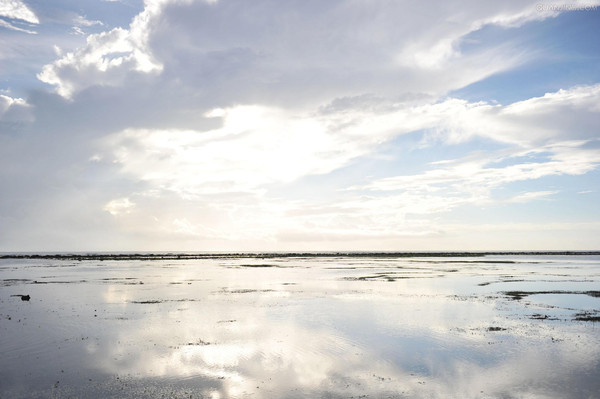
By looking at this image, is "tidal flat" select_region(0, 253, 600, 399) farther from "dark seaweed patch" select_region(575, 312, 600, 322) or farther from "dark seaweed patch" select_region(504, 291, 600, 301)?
"dark seaweed patch" select_region(504, 291, 600, 301)

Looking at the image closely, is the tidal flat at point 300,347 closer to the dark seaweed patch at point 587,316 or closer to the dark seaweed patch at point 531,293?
the dark seaweed patch at point 587,316

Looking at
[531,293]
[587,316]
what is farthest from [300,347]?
[531,293]

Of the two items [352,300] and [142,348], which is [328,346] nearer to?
[142,348]

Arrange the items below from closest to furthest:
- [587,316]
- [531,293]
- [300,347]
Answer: [300,347]
[587,316]
[531,293]

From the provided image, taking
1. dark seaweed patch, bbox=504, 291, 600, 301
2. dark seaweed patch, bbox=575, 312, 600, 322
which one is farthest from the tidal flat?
dark seaweed patch, bbox=504, 291, 600, 301

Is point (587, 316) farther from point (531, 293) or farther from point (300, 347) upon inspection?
point (300, 347)

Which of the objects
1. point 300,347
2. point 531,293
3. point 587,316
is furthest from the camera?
Answer: point 531,293

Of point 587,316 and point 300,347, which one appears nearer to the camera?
point 300,347

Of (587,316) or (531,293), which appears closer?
(587,316)

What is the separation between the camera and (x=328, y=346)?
2266cm

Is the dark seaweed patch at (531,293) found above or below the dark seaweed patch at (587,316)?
above

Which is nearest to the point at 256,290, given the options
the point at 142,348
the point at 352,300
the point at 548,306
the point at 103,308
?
the point at 352,300

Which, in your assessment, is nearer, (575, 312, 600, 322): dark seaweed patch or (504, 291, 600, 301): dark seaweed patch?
(575, 312, 600, 322): dark seaweed patch

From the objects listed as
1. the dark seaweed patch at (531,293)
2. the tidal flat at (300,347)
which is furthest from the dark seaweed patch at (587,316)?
the dark seaweed patch at (531,293)
